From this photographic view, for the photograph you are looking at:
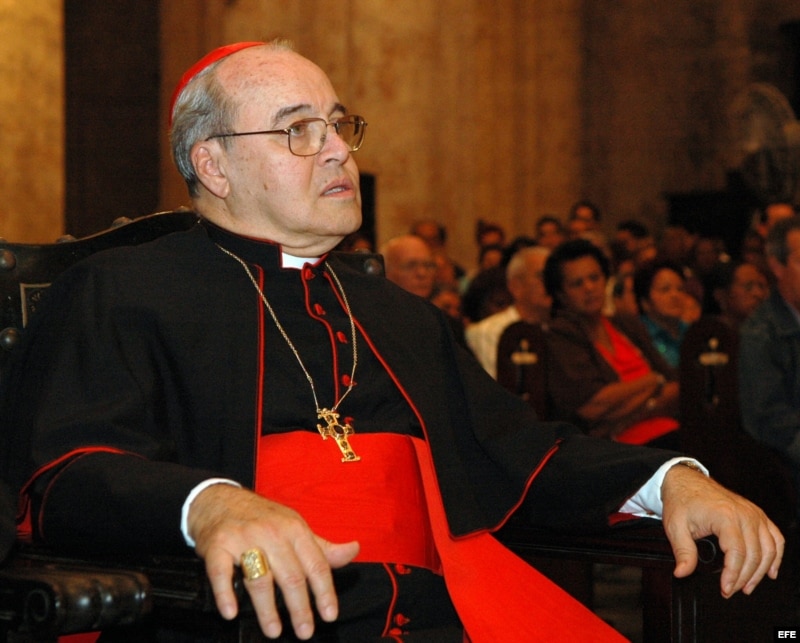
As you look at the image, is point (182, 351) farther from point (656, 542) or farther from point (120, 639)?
point (656, 542)

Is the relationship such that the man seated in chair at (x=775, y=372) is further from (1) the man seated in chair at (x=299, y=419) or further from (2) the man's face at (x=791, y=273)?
(1) the man seated in chair at (x=299, y=419)

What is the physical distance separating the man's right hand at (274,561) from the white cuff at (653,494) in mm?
836

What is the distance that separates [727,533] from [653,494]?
0.25m

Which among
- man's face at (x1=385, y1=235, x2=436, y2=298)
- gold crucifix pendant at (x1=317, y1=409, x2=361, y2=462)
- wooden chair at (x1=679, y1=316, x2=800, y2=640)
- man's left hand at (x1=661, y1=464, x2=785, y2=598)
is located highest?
man's face at (x1=385, y1=235, x2=436, y2=298)

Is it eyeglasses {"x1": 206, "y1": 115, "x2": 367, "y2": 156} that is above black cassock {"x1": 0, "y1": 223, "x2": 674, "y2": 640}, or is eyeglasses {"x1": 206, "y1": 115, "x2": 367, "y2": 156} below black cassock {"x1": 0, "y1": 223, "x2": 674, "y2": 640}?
above

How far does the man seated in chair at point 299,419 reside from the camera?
205 cm

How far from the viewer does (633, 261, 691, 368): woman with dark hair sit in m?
7.01

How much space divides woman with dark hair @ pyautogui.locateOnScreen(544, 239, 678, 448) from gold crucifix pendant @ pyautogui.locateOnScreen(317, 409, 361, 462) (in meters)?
2.99

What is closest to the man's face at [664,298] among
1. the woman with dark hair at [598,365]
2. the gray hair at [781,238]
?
the woman with dark hair at [598,365]

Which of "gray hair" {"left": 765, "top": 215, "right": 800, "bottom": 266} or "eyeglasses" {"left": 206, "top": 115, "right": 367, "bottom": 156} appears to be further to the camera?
"gray hair" {"left": 765, "top": 215, "right": 800, "bottom": 266}

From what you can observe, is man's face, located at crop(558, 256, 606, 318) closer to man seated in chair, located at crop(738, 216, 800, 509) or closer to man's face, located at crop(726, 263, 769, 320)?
man seated in chair, located at crop(738, 216, 800, 509)

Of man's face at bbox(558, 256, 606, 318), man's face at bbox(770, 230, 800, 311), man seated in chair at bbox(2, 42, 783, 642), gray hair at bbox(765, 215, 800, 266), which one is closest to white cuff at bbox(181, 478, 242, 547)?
man seated in chair at bbox(2, 42, 783, 642)

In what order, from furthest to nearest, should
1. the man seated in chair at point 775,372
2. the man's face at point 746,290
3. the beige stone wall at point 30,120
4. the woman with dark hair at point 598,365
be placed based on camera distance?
the man's face at point 746,290 < the beige stone wall at point 30,120 < the woman with dark hair at point 598,365 < the man seated in chair at point 775,372

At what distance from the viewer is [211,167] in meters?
2.66
